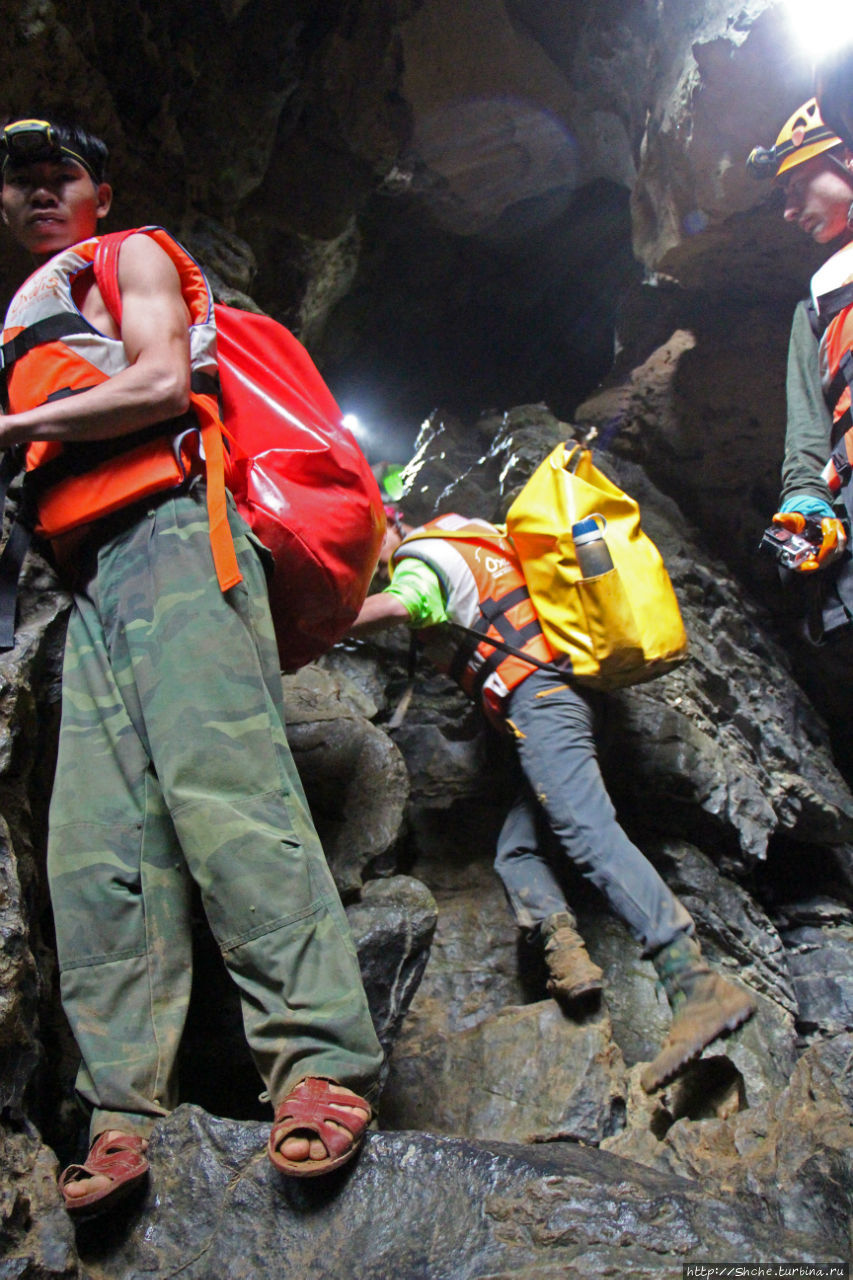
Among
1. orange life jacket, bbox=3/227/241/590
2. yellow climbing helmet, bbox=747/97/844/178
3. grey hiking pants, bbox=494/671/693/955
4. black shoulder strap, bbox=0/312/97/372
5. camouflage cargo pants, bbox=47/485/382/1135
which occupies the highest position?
Result: yellow climbing helmet, bbox=747/97/844/178

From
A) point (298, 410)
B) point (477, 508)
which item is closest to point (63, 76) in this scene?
point (298, 410)

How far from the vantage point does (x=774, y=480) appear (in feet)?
21.2

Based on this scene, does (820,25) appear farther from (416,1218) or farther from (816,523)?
(416,1218)

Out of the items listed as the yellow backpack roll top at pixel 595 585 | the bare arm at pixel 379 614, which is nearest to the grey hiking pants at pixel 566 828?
the yellow backpack roll top at pixel 595 585

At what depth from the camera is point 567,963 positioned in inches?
131

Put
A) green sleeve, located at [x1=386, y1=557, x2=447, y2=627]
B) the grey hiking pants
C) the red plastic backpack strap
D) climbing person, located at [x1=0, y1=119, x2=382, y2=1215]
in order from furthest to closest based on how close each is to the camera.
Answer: green sleeve, located at [x1=386, y1=557, x2=447, y2=627] < the grey hiking pants < the red plastic backpack strap < climbing person, located at [x1=0, y1=119, x2=382, y2=1215]

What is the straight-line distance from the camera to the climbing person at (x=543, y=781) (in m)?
3.18

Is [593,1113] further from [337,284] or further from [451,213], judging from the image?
[451,213]

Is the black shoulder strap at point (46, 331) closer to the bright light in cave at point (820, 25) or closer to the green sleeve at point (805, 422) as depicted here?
the green sleeve at point (805, 422)

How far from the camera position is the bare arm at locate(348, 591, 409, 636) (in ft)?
12.0

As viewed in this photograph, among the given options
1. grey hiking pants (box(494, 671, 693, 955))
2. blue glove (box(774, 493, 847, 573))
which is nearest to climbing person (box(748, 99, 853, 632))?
blue glove (box(774, 493, 847, 573))

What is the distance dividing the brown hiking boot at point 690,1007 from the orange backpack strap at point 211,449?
243cm

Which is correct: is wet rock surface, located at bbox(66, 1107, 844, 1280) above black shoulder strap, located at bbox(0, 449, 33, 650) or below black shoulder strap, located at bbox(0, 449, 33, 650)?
below

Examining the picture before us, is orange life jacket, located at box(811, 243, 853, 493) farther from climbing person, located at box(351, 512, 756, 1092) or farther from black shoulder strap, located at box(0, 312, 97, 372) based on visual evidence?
black shoulder strap, located at box(0, 312, 97, 372)
